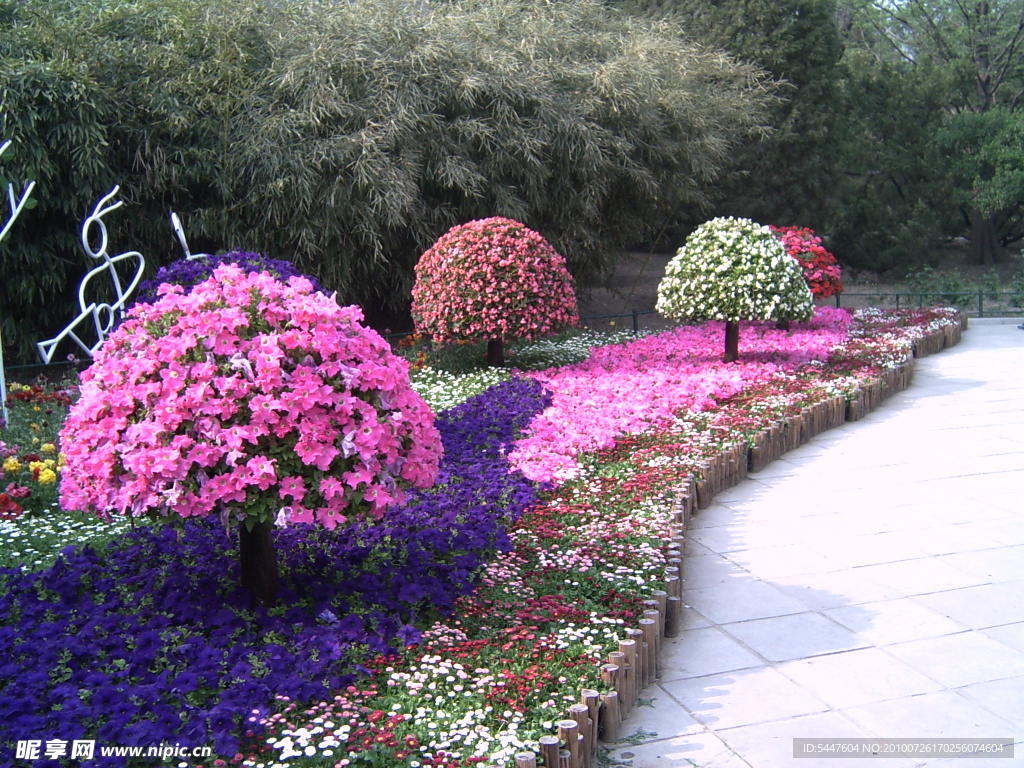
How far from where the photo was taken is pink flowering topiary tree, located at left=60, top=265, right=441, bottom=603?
10.2ft

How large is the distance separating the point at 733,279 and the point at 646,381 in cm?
131

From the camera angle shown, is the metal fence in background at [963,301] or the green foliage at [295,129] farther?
the metal fence in background at [963,301]

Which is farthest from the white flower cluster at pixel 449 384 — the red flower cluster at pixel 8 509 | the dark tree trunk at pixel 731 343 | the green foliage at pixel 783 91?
the green foliage at pixel 783 91

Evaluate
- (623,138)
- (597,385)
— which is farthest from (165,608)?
(623,138)

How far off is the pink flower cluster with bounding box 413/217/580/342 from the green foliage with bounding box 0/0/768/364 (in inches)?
32.1

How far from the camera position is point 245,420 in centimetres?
318

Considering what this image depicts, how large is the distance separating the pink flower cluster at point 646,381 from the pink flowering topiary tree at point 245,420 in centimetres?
220

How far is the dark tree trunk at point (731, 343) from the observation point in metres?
8.83

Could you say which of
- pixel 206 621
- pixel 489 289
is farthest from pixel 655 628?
pixel 489 289

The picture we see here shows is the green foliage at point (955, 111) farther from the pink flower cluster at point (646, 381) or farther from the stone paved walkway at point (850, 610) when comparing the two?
the stone paved walkway at point (850, 610)

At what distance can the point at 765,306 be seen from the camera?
8359 mm

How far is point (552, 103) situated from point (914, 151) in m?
11.5

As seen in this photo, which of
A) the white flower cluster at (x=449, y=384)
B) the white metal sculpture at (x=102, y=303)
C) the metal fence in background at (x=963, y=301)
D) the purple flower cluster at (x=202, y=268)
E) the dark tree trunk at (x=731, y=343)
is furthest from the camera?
the metal fence in background at (x=963, y=301)

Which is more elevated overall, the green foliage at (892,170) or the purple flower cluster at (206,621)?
the green foliage at (892,170)
